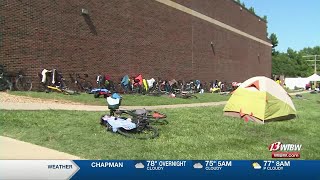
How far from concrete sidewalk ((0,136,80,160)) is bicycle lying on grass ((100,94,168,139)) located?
3.62ft

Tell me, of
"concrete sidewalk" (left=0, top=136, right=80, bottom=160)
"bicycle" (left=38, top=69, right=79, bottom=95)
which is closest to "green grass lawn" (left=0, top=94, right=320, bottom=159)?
"concrete sidewalk" (left=0, top=136, right=80, bottom=160)

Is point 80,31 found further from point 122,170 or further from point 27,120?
point 122,170

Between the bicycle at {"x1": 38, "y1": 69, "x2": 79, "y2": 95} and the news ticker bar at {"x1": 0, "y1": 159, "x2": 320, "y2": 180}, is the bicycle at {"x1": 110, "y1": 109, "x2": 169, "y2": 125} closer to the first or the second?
the news ticker bar at {"x1": 0, "y1": 159, "x2": 320, "y2": 180}

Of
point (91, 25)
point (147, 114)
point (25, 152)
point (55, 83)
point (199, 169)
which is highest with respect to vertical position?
point (91, 25)

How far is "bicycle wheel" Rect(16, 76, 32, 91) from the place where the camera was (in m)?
9.07

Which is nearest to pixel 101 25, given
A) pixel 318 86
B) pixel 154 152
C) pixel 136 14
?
pixel 136 14

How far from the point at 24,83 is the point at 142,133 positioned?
4677mm

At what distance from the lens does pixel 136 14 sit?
21.1ft

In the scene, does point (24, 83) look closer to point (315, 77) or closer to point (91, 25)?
point (91, 25)

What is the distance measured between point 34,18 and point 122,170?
516 centimetres

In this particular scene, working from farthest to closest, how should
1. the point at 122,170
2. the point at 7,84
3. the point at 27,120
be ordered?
the point at 7,84 < the point at 27,120 < the point at 122,170

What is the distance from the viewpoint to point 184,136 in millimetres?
4445
